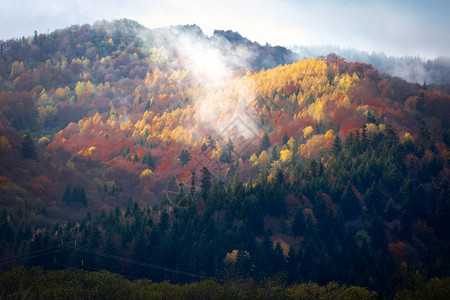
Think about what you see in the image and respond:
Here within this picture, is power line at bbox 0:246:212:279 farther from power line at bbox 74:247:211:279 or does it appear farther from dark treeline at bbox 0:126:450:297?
dark treeline at bbox 0:126:450:297

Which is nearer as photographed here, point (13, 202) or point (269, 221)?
point (269, 221)

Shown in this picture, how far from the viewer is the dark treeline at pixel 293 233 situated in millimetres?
111250

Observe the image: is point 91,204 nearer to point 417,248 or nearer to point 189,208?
point 189,208

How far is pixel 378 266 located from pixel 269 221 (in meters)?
37.8

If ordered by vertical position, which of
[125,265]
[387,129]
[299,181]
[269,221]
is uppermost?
[387,129]

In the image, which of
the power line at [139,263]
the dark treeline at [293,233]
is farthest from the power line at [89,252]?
the dark treeline at [293,233]

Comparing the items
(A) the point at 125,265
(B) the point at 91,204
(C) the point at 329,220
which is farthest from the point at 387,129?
(B) the point at 91,204

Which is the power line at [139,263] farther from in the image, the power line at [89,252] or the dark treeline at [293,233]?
the dark treeline at [293,233]

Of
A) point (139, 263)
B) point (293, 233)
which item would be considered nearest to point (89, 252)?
point (139, 263)

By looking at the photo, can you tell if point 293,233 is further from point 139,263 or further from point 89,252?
point 89,252

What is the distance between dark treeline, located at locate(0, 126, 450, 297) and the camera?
111250 mm

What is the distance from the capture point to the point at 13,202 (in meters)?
167

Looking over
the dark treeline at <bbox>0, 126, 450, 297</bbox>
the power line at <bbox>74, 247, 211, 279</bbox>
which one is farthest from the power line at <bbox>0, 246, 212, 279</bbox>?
the dark treeline at <bbox>0, 126, 450, 297</bbox>

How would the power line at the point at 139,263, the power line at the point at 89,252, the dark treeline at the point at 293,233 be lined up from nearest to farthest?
the power line at the point at 89,252, the dark treeline at the point at 293,233, the power line at the point at 139,263
